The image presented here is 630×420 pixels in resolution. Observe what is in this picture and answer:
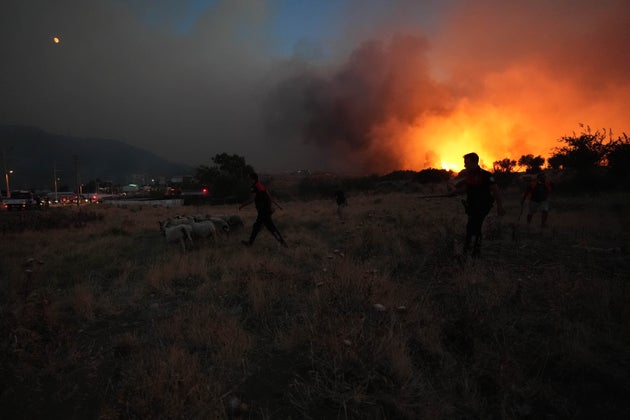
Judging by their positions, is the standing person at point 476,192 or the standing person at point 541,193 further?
the standing person at point 541,193

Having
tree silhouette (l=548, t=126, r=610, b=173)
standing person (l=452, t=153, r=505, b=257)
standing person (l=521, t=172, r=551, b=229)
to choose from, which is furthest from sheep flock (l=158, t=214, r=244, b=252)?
tree silhouette (l=548, t=126, r=610, b=173)

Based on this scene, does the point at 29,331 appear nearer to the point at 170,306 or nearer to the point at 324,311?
the point at 170,306

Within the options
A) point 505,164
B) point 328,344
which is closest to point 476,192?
point 328,344

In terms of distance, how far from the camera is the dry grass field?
2500 mm

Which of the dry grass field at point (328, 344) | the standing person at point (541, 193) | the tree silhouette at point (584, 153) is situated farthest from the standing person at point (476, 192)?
the tree silhouette at point (584, 153)

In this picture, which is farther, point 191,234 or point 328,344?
point 191,234

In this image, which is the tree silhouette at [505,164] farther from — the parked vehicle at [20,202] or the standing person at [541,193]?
the parked vehicle at [20,202]

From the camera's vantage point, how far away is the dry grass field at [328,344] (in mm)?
2500

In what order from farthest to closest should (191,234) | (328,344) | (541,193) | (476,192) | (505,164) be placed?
(505,164)
(541,193)
(191,234)
(476,192)
(328,344)

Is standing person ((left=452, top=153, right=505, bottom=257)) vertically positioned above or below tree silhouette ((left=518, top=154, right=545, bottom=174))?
below

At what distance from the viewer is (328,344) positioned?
3002 mm

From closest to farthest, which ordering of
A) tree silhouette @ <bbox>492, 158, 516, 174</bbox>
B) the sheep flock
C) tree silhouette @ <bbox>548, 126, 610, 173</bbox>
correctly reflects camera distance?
the sheep flock → tree silhouette @ <bbox>548, 126, 610, 173</bbox> → tree silhouette @ <bbox>492, 158, 516, 174</bbox>

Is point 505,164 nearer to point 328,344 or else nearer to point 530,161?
point 530,161

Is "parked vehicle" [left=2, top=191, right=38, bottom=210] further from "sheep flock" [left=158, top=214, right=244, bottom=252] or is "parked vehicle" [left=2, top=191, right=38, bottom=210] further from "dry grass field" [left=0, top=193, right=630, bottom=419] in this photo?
"dry grass field" [left=0, top=193, right=630, bottom=419]
